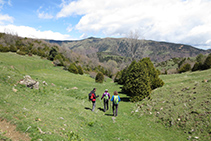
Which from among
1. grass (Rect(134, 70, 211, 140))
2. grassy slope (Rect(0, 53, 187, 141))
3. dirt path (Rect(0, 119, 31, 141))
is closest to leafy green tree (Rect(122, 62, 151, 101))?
grass (Rect(134, 70, 211, 140))

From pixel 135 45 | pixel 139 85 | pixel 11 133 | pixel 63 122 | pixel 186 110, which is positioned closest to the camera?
pixel 11 133

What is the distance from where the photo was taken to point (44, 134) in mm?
5656

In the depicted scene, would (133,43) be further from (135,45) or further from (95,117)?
(95,117)

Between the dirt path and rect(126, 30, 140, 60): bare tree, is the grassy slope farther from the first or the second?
rect(126, 30, 140, 60): bare tree

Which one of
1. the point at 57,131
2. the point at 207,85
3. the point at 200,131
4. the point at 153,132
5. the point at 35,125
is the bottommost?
the point at 153,132

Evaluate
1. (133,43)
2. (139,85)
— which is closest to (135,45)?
(133,43)

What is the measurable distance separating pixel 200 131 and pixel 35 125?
11644 millimetres

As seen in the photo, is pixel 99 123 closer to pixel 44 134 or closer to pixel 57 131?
pixel 57 131

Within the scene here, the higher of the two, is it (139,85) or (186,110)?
(139,85)

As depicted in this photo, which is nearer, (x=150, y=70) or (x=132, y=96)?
(x=132, y=96)

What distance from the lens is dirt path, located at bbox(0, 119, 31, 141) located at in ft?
16.4

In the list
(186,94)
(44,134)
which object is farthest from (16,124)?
(186,94)

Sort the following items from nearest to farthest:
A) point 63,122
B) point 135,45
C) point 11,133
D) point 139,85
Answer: point 11,133, point 63,122, point 139,85, point 135,45

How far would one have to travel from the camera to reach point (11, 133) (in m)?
5.19
